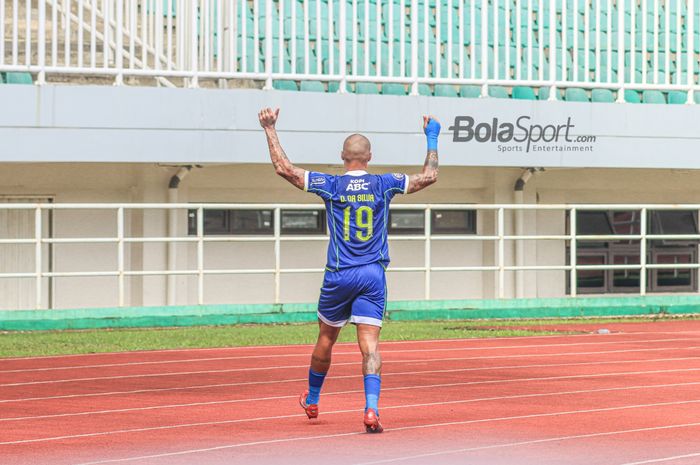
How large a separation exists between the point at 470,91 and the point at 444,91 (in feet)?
1.44

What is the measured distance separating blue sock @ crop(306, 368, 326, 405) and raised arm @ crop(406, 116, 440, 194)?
1.20m

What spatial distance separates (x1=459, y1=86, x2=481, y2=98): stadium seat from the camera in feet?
64.9

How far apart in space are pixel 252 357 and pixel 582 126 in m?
8.31

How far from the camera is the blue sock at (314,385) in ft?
27.3

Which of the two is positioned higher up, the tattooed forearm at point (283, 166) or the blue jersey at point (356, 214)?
the tattooed forearm at point (283, 166)

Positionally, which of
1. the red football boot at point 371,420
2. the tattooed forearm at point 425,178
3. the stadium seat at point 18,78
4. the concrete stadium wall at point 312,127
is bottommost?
the red football boot at point 371,420

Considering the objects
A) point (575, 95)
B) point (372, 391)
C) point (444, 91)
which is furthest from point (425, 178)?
point (575, 95)

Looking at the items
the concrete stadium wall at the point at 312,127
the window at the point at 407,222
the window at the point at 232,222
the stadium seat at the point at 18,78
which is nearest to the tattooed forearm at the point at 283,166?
the concrete stadium wall at the point at 312,127

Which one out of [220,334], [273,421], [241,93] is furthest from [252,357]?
[241,93]

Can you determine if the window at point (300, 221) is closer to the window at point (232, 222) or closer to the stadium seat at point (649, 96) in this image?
the window at point (232, 222)

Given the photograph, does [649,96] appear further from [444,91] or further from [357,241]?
[357,241]

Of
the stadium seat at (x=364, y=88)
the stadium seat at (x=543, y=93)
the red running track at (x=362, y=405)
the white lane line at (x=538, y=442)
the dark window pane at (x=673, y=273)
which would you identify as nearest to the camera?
the white lane line at (x=538, y=442)

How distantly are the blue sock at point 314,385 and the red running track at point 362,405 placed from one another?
137 mm

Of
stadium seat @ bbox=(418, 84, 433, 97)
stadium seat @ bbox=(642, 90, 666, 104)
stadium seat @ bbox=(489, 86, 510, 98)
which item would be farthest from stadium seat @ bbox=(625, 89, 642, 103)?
stadium seat @ bbox=(418, 84, 433, 97)
